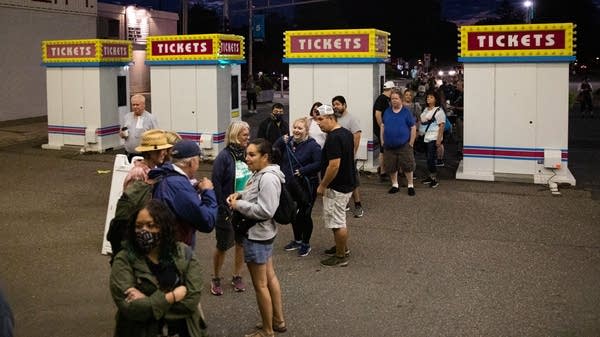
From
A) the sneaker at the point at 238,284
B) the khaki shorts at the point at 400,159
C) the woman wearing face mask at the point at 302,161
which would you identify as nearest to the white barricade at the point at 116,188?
the woman wearing face mask at the point at 302,161

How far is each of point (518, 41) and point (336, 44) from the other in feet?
11.1

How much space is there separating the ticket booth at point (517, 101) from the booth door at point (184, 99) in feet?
19.8

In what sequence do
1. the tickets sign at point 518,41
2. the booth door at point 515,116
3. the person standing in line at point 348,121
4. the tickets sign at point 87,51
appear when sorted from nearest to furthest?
the person standing in line at point 348,121 < the tickets sign at point 518,41 < the booth door at point 515,116 < the tickets sign at point 87,51

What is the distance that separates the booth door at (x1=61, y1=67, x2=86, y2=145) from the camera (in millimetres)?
16625

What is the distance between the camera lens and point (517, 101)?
12016mm

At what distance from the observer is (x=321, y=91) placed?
13430 millimetres

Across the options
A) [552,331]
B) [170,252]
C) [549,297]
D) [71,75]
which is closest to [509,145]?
[549,297]

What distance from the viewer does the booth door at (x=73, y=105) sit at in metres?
16.6

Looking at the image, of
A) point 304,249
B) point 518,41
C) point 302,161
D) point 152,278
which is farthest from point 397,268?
point 518,41

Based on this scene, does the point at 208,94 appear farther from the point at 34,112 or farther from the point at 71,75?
the point at 34,112

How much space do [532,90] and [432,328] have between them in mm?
7476

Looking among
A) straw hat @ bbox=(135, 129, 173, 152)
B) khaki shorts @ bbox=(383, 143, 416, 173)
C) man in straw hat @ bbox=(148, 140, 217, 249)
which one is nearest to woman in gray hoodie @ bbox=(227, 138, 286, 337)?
man in straw hat @ bbox=(148, 140, 217, 249)

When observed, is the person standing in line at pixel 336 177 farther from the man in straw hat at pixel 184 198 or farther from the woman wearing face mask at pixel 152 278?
the woman wearing face mask at pixel 152 278

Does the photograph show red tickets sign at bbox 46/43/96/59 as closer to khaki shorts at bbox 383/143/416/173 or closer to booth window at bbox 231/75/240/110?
booth window at bbox 231/75/240/110
